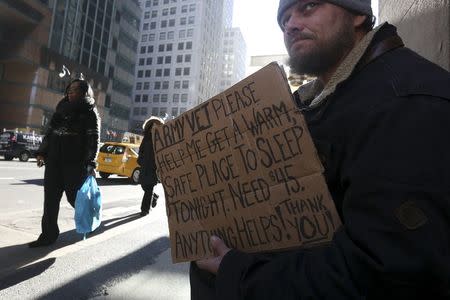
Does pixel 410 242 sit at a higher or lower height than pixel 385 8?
lower

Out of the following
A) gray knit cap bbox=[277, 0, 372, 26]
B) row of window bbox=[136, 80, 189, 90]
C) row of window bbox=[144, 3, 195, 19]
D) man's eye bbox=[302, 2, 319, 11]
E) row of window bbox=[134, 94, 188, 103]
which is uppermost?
row of window bbox=[144, 3, 195, 19]

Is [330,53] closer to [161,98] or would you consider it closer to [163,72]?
[161,98]

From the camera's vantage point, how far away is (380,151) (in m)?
0.91

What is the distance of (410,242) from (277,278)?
328 mm

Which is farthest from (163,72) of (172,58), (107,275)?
(107,275)

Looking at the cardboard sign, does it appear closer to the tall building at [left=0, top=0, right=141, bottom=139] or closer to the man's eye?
the man's eye

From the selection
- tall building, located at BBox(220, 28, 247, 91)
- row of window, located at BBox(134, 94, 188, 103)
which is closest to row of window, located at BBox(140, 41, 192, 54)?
row of window, located at BBox(134, 94, 188, 103)

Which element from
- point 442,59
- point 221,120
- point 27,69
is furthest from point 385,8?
point 27,69

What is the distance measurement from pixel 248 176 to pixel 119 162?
14331 mm

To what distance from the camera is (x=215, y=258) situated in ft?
4.15

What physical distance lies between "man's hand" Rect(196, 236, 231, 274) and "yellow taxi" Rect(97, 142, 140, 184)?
13959 mm

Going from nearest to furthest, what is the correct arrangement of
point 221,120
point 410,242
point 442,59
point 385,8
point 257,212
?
point 410,242
point 257,212
point 221,120
point 442,59
point 385,8

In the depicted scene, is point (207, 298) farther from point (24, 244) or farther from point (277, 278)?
point (24, 244)

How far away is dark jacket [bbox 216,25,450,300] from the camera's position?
0.83m
